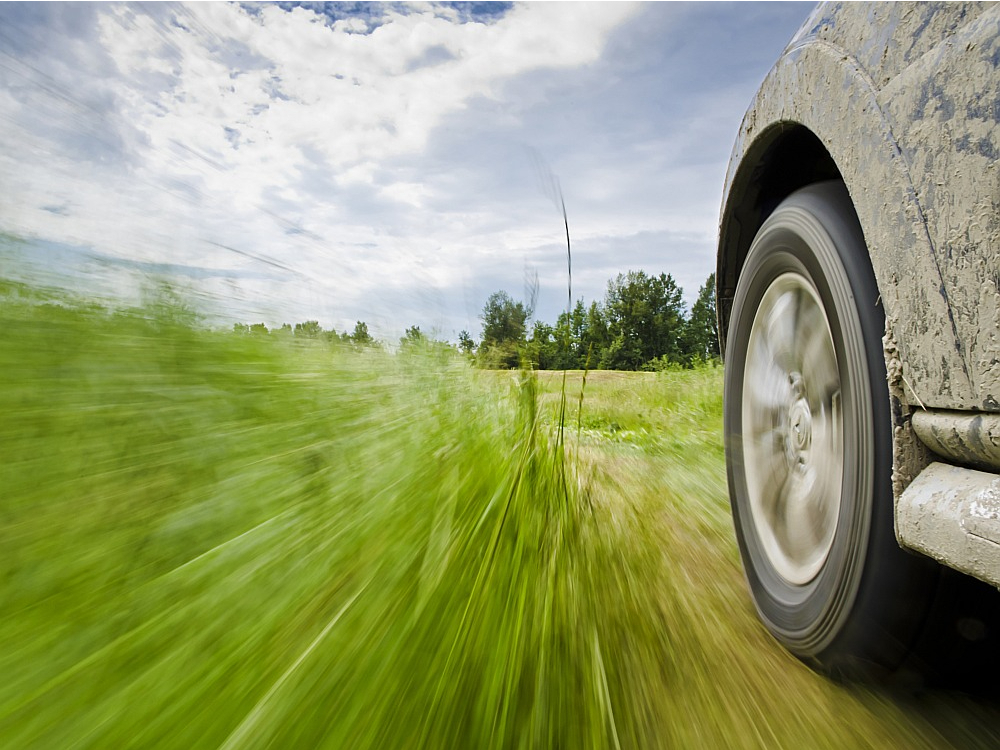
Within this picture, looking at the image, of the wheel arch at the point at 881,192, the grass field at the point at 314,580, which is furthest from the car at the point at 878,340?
the grass field at the point at 314,580

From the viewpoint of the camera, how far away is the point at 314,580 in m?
1.19

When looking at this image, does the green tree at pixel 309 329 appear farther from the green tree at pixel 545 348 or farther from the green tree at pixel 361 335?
the green tree at pixel 545 348

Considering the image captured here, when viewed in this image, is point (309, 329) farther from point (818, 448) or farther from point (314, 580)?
point (818, 448)

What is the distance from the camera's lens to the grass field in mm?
924

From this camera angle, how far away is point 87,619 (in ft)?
3.02

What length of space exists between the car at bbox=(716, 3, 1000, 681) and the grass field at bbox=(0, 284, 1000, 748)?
9.9 inches

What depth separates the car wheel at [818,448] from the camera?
4.86 feet

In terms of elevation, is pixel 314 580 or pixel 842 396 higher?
pixel 842 396

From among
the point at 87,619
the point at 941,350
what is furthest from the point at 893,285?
the point at 87,619

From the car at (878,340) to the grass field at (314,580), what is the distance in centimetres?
25

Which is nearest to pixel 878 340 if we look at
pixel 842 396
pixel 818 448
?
pixel 842 396

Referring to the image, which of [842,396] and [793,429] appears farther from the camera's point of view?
[793,429]

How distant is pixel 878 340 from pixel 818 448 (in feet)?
1.59

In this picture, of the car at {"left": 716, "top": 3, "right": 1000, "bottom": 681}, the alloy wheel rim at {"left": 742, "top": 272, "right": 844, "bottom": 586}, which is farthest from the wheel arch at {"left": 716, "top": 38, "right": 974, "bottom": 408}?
the alloy wheel rim at {"left": 742, "top": 272, "right": 844, "bottom": 586}
